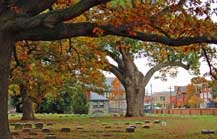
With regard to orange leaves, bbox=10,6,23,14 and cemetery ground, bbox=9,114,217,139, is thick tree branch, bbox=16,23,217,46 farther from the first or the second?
cemetery ground, bbox=9,114,217,139

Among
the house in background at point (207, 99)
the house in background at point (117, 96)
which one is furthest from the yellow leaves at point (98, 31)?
the house in background at point (117, 96)

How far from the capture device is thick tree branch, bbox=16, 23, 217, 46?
42.1 feet

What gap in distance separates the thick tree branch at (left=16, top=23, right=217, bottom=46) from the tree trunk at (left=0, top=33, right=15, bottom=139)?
1.98 ft

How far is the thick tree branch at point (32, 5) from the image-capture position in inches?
490

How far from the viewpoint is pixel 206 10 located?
1354 centimetres

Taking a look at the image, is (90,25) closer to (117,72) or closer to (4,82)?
(4,82)

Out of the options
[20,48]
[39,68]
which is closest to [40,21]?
[20,48]

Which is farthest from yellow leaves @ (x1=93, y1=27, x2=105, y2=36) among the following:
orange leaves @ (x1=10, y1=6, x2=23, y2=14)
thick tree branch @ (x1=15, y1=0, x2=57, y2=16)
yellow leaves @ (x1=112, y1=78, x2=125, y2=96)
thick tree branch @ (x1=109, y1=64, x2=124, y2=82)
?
yellow leaves @ (x1=112, y1=78, x2=125, y2=96)

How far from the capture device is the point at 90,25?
12.9 meters

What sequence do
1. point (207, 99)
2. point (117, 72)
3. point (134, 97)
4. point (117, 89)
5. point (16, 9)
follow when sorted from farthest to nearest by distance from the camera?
point (117, 89) < point (207, 99) < point (117, 72) < point (134, 97) < point (16, 9)

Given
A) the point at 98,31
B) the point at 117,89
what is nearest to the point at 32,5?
the point at 98,31

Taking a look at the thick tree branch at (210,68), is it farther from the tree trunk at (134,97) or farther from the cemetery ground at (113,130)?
the tree trunk at (134,97)

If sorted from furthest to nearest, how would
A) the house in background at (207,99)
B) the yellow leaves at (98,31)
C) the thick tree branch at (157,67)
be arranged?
the house in background at (207,99) → the thick tree branch at (157,67) → the yellow leaves at (98,31)

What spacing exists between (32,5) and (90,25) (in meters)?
1.70
